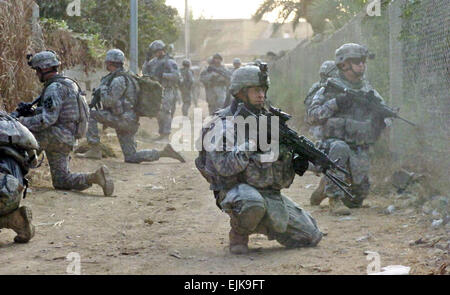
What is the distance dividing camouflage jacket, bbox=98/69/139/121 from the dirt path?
210 centimetres

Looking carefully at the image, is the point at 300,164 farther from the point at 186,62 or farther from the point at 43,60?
the point at 186,62

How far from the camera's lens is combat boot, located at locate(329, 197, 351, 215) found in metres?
7.56

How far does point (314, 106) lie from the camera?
316 inches

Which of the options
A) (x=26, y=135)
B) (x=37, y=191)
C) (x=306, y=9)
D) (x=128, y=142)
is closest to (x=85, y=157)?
(x=128, y=142)

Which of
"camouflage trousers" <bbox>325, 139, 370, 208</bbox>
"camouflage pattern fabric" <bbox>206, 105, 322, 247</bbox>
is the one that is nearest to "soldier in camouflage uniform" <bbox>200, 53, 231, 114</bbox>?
"camouflage trousers" <bbox>325, 139, 370, 208</bbox>

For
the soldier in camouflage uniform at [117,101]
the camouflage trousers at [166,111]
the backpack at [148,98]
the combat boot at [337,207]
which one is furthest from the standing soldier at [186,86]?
the combat boot at [337,207]

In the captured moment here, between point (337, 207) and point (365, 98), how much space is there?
1.14 meters

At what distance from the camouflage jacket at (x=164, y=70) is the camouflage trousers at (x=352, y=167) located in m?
8.60

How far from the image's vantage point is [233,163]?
5.58m

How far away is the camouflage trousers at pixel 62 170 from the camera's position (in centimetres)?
868

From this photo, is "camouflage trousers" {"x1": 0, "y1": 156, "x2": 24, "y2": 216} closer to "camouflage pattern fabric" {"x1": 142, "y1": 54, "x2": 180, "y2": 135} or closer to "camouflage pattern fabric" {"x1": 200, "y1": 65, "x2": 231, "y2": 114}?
"camouflage pattern fabric" {"x1": 142, "y1": 54, "x2": 180, "y2": 135}

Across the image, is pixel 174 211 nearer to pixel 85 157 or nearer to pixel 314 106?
pixel 314 106

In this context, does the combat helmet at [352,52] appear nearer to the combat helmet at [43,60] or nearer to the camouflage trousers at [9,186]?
the combat helmet at [43,60]
